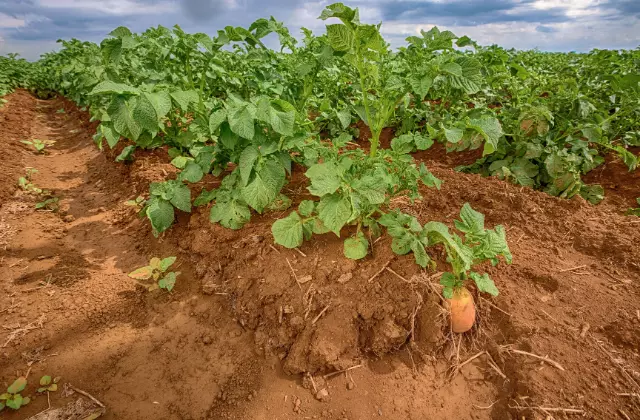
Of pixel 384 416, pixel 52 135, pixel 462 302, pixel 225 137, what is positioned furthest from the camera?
pixel 52 135

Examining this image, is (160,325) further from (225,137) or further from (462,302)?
(462,302)

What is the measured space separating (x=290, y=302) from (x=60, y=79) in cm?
1069

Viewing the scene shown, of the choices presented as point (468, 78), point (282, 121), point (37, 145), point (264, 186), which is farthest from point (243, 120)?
point (37, 145)

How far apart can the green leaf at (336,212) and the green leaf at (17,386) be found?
1671 mm

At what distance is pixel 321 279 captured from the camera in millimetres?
1944

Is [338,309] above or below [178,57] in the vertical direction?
below

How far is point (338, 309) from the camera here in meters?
1.81

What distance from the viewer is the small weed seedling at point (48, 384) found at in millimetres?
1746

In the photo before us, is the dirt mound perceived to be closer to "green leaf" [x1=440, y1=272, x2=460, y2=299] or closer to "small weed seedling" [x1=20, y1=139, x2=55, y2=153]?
"small weed seedling" [x1=20, y1=139, x2=55, y2=153]

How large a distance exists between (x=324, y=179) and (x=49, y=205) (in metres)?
3.17

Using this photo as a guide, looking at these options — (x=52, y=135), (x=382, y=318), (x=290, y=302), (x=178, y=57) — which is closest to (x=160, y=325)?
(x=290, y=302)

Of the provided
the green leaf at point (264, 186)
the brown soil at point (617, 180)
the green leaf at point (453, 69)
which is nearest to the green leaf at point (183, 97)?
the green leaf at point (264, 186)

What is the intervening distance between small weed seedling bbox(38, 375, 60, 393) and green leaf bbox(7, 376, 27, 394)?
0.25 ft

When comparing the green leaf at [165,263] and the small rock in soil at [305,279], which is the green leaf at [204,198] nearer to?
the green leaf at [165,263]
